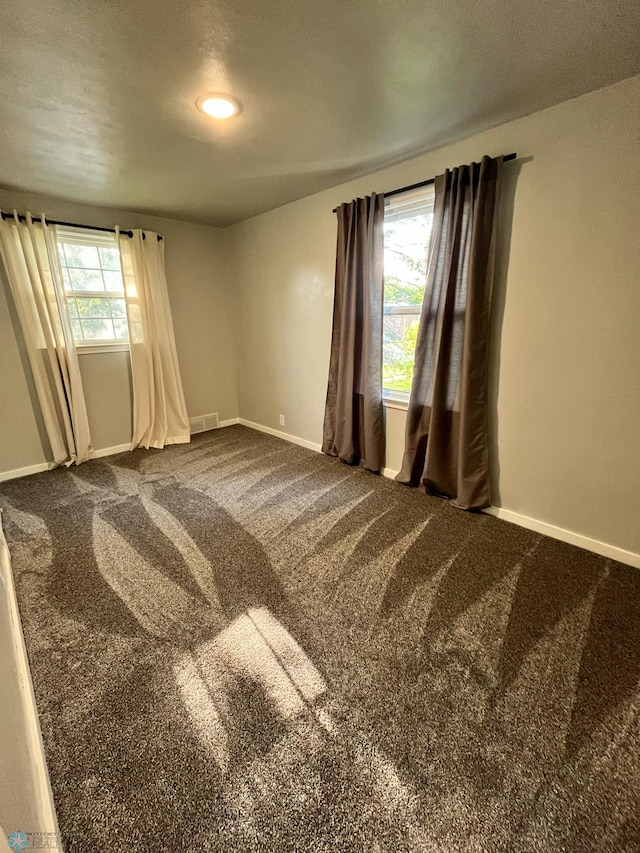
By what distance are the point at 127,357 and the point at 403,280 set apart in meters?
2.82

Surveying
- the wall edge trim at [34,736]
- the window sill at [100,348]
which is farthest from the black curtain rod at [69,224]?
the wall edge trim at [34,736]

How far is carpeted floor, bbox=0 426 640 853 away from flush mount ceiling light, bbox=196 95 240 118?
7.65 ft

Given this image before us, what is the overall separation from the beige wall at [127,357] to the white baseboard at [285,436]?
0.88ft

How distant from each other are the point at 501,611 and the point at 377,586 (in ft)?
1.91

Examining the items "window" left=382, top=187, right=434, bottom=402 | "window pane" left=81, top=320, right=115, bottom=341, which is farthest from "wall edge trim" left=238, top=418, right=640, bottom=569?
"window pane" left=81, top=320, right=115, bottom=341

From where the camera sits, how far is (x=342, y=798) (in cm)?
102

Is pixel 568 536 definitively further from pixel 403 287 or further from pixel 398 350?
pixel 403 287

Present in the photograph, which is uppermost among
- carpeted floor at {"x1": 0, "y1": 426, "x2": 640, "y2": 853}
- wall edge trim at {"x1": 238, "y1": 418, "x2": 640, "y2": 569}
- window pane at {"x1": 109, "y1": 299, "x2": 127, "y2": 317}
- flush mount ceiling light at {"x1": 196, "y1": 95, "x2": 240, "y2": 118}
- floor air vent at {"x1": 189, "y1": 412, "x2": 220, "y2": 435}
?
flush mount ceiling light at {"x1": 196, "y1": 95, "x2": 240, "y2": 118}

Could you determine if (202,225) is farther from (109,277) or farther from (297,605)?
(297,605)

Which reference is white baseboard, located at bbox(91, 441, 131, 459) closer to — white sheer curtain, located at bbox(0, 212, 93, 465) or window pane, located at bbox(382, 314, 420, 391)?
white sheer curtain, located at bbox(0, 212, 93, 465)

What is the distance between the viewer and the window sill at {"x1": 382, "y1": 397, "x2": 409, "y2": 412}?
2.86 m

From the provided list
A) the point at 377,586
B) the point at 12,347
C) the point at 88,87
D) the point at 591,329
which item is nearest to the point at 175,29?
the point at 88,87

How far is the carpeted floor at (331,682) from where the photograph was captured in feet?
3.23

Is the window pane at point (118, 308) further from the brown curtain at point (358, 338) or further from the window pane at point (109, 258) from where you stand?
the brown curtain at point (358, 338)
